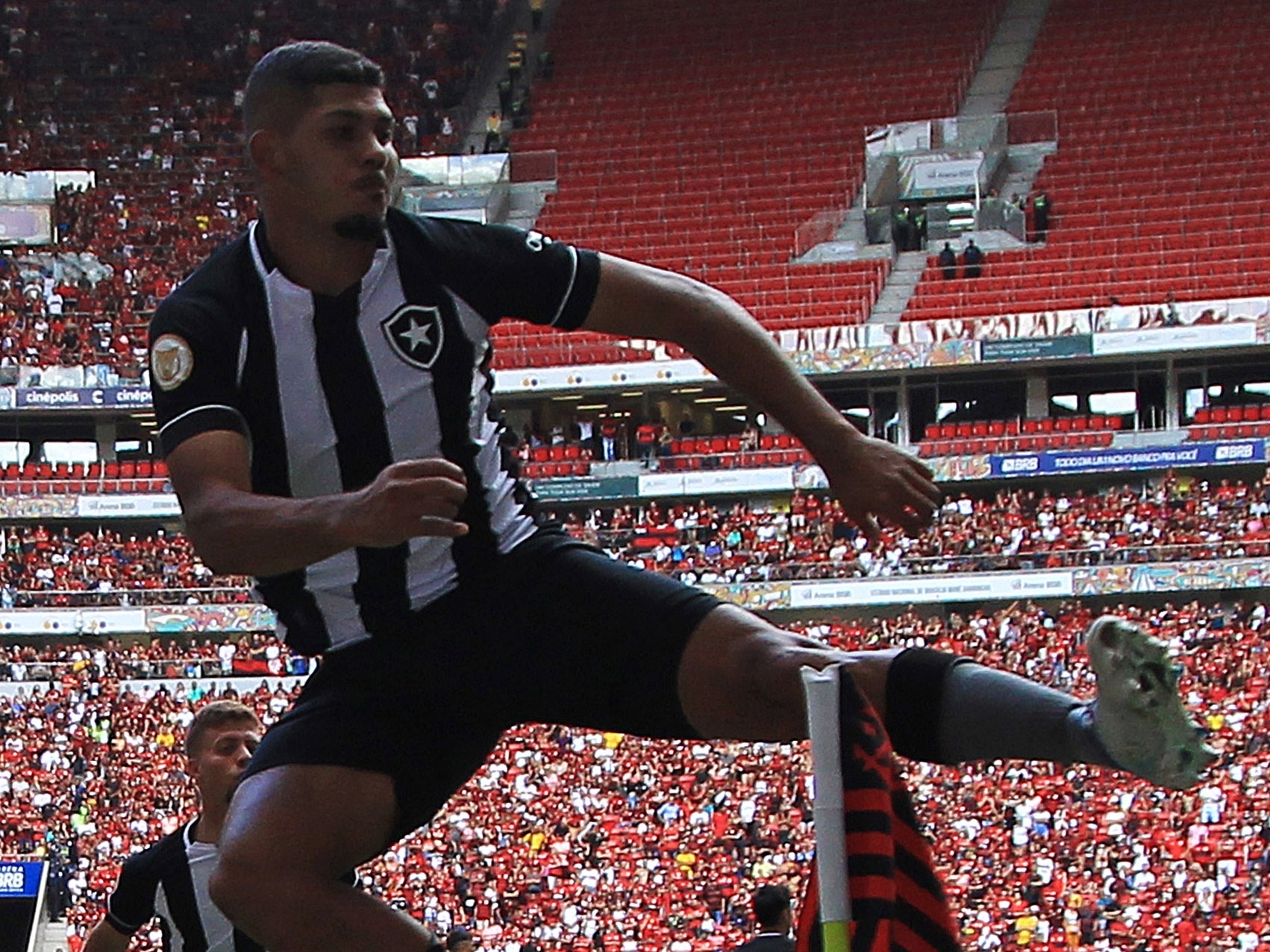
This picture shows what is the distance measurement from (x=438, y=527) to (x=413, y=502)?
0.06 meters

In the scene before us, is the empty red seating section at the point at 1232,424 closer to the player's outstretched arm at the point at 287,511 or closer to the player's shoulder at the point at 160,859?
the player's shoulder at the point at 160,859

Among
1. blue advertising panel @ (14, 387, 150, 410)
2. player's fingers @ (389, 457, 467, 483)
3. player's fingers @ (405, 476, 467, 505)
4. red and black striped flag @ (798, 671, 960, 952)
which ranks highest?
blue advertising panel @ (14, 387, 150, 410)

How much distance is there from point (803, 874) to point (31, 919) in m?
9.22

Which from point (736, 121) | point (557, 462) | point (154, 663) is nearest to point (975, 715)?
point (154, 663)

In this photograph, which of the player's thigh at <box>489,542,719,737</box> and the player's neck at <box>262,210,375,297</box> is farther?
the player's neck at <box>262,210,375,297</box>

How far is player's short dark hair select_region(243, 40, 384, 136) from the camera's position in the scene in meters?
3.84

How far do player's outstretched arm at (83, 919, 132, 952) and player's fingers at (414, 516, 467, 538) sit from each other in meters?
2.93

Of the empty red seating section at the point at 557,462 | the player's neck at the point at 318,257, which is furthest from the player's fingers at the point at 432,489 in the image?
the empty red seating section at the point at 557,462

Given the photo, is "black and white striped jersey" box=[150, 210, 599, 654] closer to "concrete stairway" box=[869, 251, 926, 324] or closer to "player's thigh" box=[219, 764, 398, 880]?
"player's thigh" box=[219, 764, 398, 880]

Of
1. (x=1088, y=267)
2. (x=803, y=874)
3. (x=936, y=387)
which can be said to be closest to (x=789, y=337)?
(x=936, y=387)

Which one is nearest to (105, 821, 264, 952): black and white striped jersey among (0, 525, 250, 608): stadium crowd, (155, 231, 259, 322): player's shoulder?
(155, 231, 259, 322): player's shoulder

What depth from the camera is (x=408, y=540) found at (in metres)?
3.68

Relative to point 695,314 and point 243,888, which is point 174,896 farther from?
point 695,314

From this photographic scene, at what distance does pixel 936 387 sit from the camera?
36.3m
